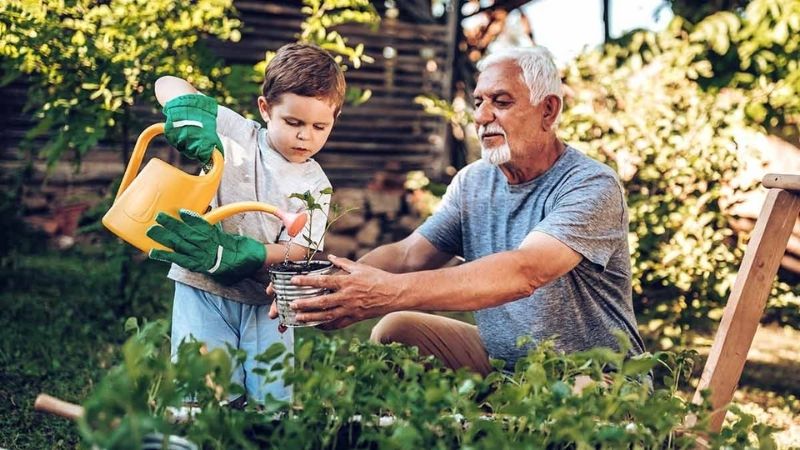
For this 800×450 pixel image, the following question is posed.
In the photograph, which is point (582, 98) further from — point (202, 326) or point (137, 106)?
point (137, 106)

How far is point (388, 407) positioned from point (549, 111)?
4.75ft

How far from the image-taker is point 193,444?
4.56 ft

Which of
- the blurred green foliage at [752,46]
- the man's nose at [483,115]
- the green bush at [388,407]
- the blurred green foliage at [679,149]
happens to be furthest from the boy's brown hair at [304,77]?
the blurred green foliage at [752,46]

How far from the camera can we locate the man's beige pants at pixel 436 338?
2850 millimetres

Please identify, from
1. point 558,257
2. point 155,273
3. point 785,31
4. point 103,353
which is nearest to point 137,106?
point 155,273

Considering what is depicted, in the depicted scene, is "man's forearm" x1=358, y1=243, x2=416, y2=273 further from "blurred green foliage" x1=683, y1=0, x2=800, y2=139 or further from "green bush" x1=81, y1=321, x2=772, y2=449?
"blurred green foliage" x1=683, y1=0, x2=800, y2=139

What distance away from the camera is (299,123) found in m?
2.41

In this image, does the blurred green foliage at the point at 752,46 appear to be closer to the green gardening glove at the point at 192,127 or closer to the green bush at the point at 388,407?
the green gardening glove at the point at 192,127

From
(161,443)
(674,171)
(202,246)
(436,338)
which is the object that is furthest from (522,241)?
(674,171)

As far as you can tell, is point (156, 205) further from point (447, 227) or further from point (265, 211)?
point (447, 227)

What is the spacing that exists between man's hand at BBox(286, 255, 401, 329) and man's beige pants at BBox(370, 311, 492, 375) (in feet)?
2.34

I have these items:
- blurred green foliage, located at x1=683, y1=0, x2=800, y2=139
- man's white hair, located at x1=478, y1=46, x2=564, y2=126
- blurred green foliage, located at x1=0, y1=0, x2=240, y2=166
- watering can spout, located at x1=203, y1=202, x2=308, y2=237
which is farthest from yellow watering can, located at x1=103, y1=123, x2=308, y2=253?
blurred green foliage, located at x1=683, y1=0, x2=800, y2=139

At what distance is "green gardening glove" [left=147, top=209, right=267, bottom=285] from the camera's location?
2.12 meters

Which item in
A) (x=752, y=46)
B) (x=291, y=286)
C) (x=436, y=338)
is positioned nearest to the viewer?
(x=291, y=286)
